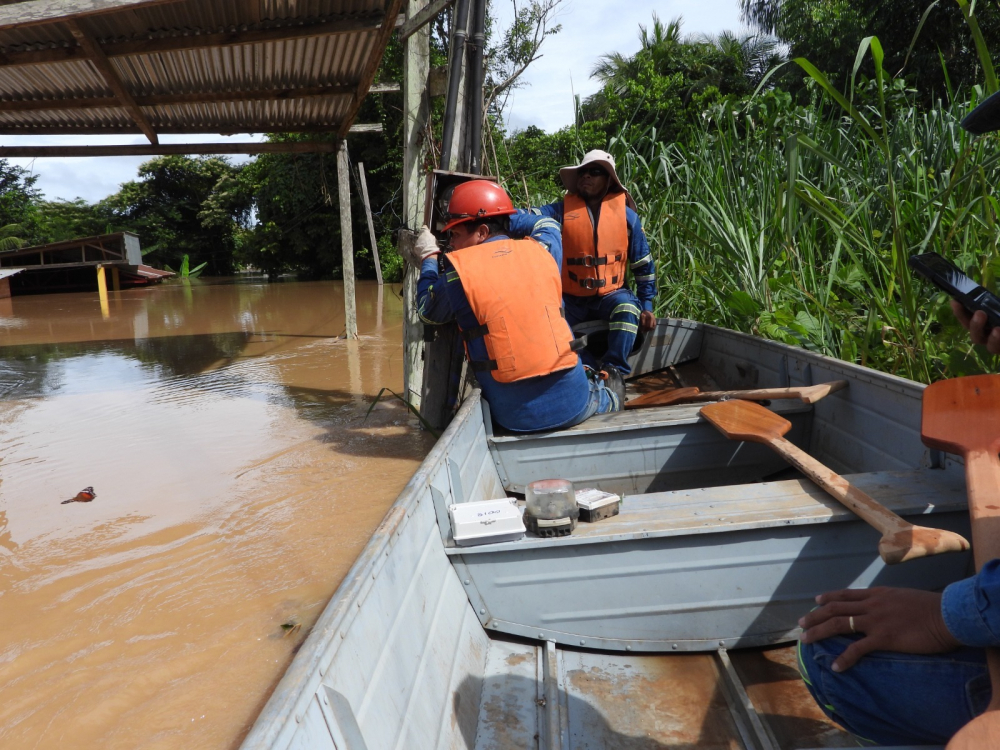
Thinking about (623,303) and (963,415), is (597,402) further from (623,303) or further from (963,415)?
(963,415)

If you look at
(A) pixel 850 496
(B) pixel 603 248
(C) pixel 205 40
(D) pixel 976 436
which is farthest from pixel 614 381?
(C) pixel 205 40

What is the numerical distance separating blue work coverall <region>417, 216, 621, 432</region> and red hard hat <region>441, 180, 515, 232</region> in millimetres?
145

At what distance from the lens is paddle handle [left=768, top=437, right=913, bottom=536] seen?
1775mm

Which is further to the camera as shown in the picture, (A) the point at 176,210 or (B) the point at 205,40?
(A) the point at 176,210

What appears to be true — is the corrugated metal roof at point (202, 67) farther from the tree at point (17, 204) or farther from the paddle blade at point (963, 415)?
the tree at point (17, 204)

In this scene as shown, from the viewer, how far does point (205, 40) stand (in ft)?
16.2

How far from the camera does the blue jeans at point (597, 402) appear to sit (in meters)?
3.19

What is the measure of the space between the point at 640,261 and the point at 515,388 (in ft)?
5.97

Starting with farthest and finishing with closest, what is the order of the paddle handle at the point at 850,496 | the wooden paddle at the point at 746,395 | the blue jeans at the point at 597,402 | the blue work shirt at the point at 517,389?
the blue jeans at the point at 597,402
the blue work shirt at the point at 517,389
the wooden paddle at the point at 746,395
the paddle handle at the point at 850,496

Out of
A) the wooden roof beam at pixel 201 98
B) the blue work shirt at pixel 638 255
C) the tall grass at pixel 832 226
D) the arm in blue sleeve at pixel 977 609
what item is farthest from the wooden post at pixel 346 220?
the arm in blue sleeve at pixel 977 609

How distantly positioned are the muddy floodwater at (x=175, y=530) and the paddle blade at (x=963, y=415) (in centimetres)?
216

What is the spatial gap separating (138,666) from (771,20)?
24.6 m

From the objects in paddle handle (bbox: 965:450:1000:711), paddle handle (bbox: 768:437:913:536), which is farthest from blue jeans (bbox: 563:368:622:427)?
paddle handle (bbox: 965:450:1000:711)

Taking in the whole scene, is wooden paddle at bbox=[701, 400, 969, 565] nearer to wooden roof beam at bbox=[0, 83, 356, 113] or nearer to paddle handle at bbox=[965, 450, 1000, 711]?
paddle handle at bbox=[965, 450, 1000, 711]
